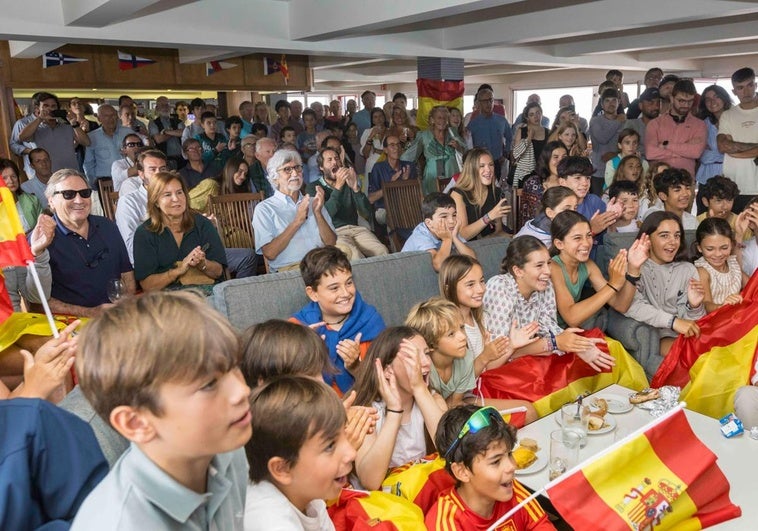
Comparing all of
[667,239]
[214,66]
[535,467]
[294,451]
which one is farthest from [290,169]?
[214,66]

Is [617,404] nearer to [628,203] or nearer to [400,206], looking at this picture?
[628,203]

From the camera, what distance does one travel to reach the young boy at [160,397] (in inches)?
35.3

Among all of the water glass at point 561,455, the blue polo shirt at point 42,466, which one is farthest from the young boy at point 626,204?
the blue polo shirt at point 42,466

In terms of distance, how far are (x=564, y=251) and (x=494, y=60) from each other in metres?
5.82

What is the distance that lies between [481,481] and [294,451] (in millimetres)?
586

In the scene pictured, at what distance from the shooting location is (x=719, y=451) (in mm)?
2008

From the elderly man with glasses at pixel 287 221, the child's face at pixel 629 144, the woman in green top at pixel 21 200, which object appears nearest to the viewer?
the elderly man with glasses at pixel 287 221

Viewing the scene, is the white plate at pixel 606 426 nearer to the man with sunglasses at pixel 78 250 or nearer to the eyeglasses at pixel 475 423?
the eyeglasses at pixel 475 423

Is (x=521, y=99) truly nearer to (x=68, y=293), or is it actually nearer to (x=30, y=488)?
(x=68, y=293)

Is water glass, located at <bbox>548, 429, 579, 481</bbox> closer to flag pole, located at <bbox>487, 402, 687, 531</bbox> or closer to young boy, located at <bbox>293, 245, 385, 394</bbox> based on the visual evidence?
flag pole, located at <bbox>487, 402, 687, 531</bbox>

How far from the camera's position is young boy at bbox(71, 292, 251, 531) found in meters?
0.90

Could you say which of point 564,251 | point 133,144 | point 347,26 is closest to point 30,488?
point 564,251

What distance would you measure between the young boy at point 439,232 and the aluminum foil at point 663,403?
1254 millimetres

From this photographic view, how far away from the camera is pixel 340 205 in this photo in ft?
14.7
